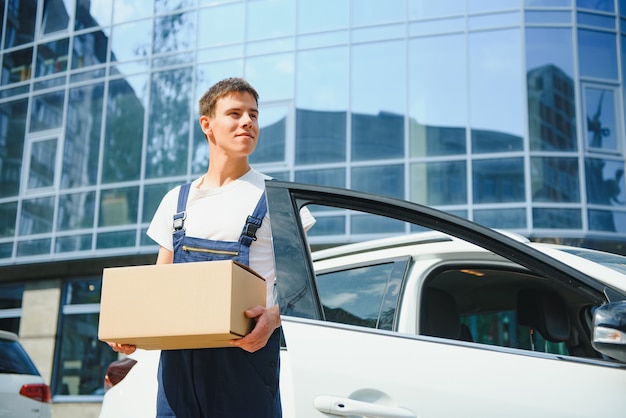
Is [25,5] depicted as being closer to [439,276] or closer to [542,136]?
[542,136]

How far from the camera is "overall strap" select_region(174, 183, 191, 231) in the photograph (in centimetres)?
213

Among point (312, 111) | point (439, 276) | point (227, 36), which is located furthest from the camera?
point (227, 36)

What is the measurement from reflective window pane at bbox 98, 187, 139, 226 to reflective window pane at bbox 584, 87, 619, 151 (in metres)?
7.41

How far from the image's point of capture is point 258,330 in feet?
A: 6.24

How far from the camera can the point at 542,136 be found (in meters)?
11.5

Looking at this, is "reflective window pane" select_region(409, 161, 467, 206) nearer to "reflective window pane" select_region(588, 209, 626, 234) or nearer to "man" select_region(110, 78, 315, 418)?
"reflective window pane" select_region(588, 209, 626, 234)

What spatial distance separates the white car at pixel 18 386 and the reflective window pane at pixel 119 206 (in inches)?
280

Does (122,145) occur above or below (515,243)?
above

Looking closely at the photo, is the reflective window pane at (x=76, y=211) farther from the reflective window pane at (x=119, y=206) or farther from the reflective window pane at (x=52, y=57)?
the reflective window pane at (x=52, y=57)

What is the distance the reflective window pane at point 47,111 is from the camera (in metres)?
14.4

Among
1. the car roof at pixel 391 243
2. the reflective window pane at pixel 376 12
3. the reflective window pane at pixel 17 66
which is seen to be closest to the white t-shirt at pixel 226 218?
the car roof at pixel 391 243

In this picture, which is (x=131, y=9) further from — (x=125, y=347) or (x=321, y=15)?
(x=125, y=347)

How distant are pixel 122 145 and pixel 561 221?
7.47 meters

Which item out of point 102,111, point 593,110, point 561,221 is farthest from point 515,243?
point 102,111
